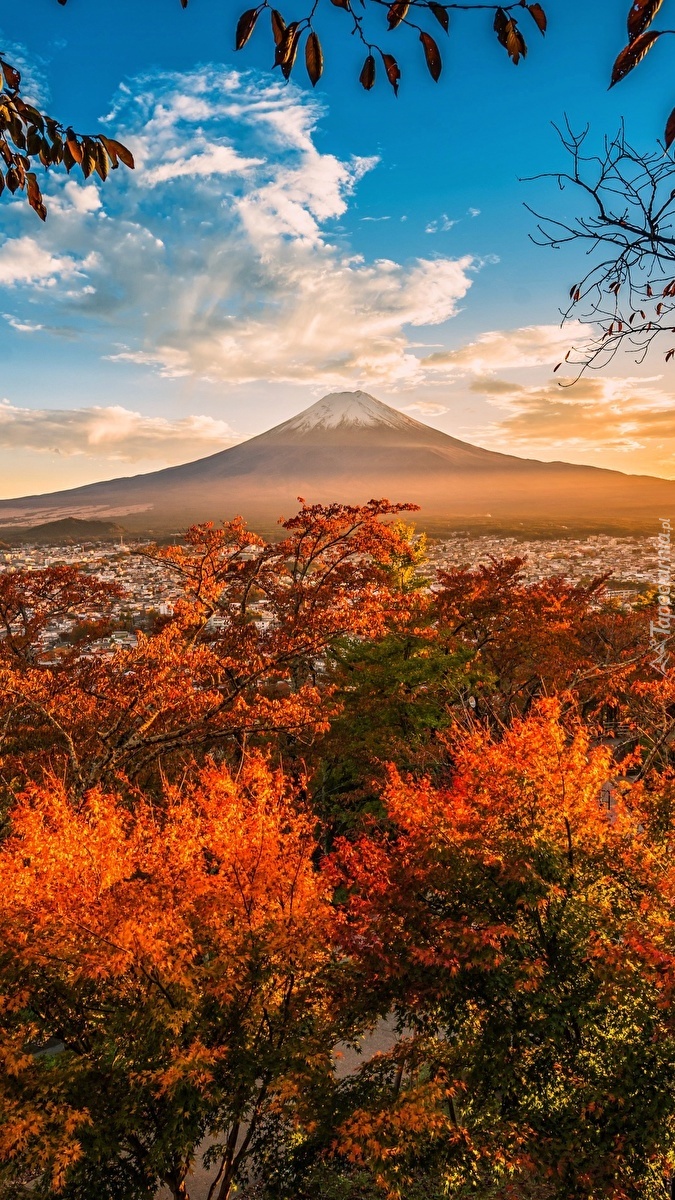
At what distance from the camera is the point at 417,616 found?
801 inches

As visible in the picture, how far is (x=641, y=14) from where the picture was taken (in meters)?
1.71

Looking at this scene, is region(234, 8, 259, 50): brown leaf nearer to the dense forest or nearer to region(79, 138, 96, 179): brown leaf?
region(79, 138, 96, 179): brown leaf

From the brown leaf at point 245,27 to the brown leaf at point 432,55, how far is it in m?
0.60

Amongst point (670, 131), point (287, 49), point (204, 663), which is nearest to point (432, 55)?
point (287, 49)

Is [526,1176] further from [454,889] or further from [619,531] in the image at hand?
[619,531]

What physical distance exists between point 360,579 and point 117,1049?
13254 millimetres

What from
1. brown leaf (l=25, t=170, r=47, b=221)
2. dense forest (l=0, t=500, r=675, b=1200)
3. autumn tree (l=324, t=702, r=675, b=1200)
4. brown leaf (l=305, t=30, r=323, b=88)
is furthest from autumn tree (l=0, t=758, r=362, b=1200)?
brown leaf (l=305, t=30, r=323, b=88)

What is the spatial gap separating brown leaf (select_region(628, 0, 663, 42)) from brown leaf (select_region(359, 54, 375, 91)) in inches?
43.3

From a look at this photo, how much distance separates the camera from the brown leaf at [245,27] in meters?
2.17

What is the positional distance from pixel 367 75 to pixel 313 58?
33 centimetres

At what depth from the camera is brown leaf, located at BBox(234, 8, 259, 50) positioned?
2172 mm

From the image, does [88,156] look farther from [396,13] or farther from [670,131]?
[670,131]

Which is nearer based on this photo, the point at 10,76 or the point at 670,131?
the point at 670,131

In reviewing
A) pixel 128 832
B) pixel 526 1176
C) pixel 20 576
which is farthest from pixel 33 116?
pixel 20 576
